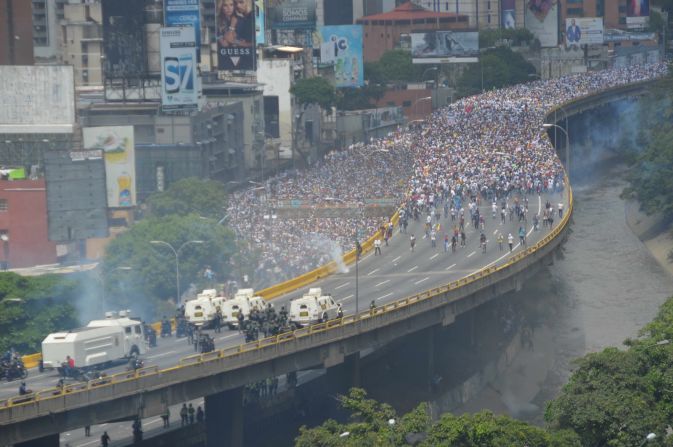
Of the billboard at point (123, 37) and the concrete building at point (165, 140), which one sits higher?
the billboard at point (123, 37)

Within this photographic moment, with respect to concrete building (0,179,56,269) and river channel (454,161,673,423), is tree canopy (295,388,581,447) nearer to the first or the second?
river channel (454,161,673,423)

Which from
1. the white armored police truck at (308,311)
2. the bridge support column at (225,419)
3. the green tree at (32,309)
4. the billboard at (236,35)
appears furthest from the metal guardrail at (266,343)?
the billboard at (236,35)

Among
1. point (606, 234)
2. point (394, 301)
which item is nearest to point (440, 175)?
point (606, 234)

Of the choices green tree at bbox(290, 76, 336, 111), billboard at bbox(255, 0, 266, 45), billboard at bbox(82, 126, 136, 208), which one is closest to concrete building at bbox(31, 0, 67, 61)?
billboard at bbox(255, 0, 266, 45)

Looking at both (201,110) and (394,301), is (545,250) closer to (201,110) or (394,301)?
(394,301)

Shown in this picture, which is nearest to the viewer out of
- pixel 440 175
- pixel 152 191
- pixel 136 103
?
pixel 440 175

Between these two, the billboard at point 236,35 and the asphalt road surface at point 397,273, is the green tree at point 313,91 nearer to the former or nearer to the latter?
the billboard at point 236,35
